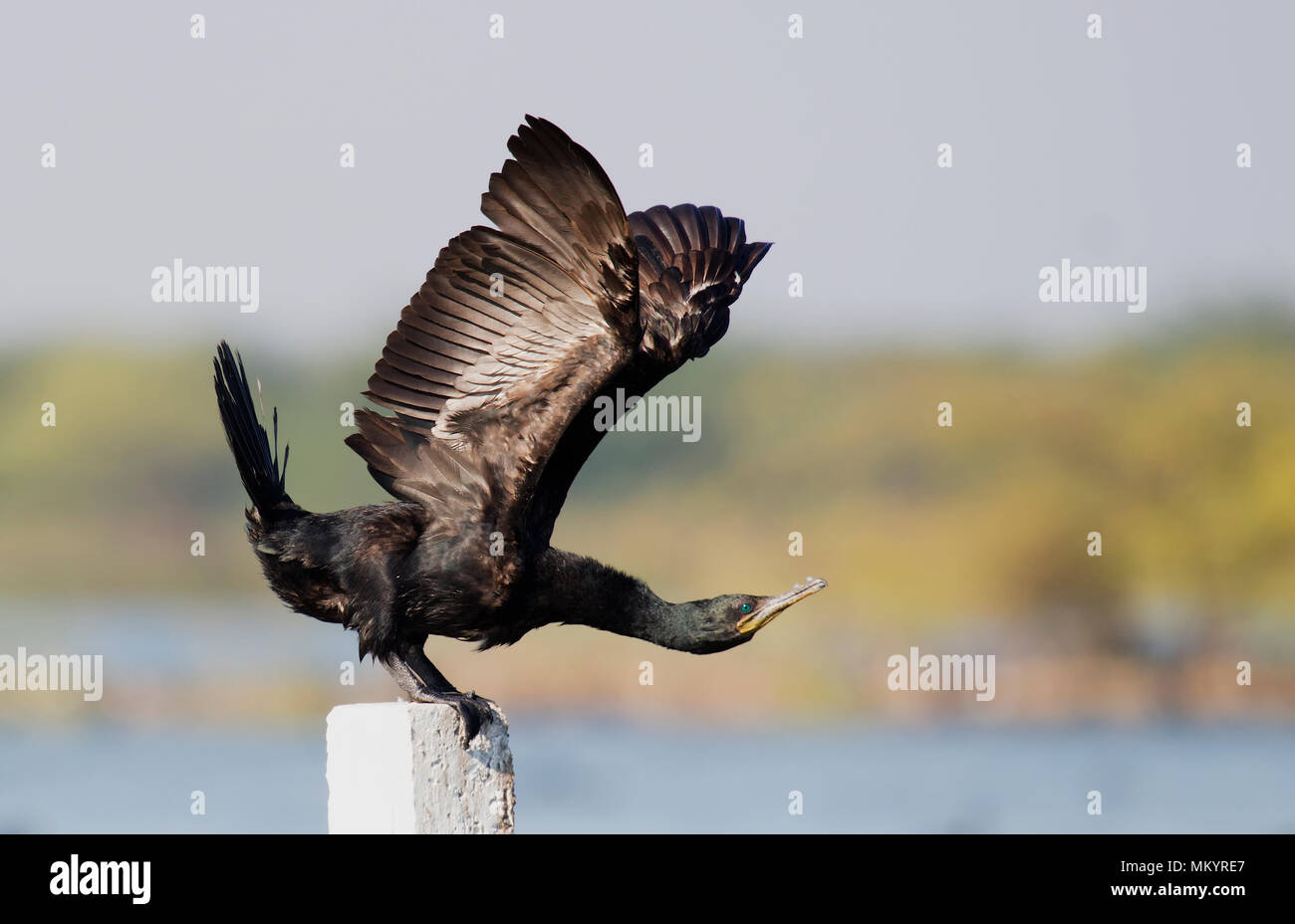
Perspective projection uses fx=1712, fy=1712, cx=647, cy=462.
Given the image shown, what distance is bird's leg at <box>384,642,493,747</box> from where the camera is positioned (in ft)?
22.3

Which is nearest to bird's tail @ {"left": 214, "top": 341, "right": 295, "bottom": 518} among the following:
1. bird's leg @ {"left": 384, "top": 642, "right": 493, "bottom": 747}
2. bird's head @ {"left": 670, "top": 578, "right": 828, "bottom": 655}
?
bird's leg @ {"left": 384, "top": 642, "right": 493, "bottom": 747}

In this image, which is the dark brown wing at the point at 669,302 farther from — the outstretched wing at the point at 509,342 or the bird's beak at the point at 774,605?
the bird's beak at the point at 774,605

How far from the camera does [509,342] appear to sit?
794 cm

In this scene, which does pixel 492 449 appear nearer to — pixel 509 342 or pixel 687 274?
pixel 509 342

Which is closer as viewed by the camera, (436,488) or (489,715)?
(489,715)

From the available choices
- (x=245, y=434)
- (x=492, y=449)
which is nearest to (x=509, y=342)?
(x=492, y=449)

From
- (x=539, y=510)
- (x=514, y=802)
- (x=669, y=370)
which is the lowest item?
(x=514, y=802)

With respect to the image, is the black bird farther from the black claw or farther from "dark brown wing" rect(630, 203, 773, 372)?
"dark brown wing" rect(630, 203, 773, 372)

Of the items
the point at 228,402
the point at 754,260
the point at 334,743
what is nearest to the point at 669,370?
the point at 754,260

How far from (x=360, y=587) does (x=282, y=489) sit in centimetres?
67

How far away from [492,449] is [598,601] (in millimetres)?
869

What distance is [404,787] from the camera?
21.2 feet

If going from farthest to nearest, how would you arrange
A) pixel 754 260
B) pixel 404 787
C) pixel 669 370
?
pixel 754 260, pixel 669 370, pixel 404 787

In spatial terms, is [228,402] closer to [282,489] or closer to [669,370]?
[282,489]
